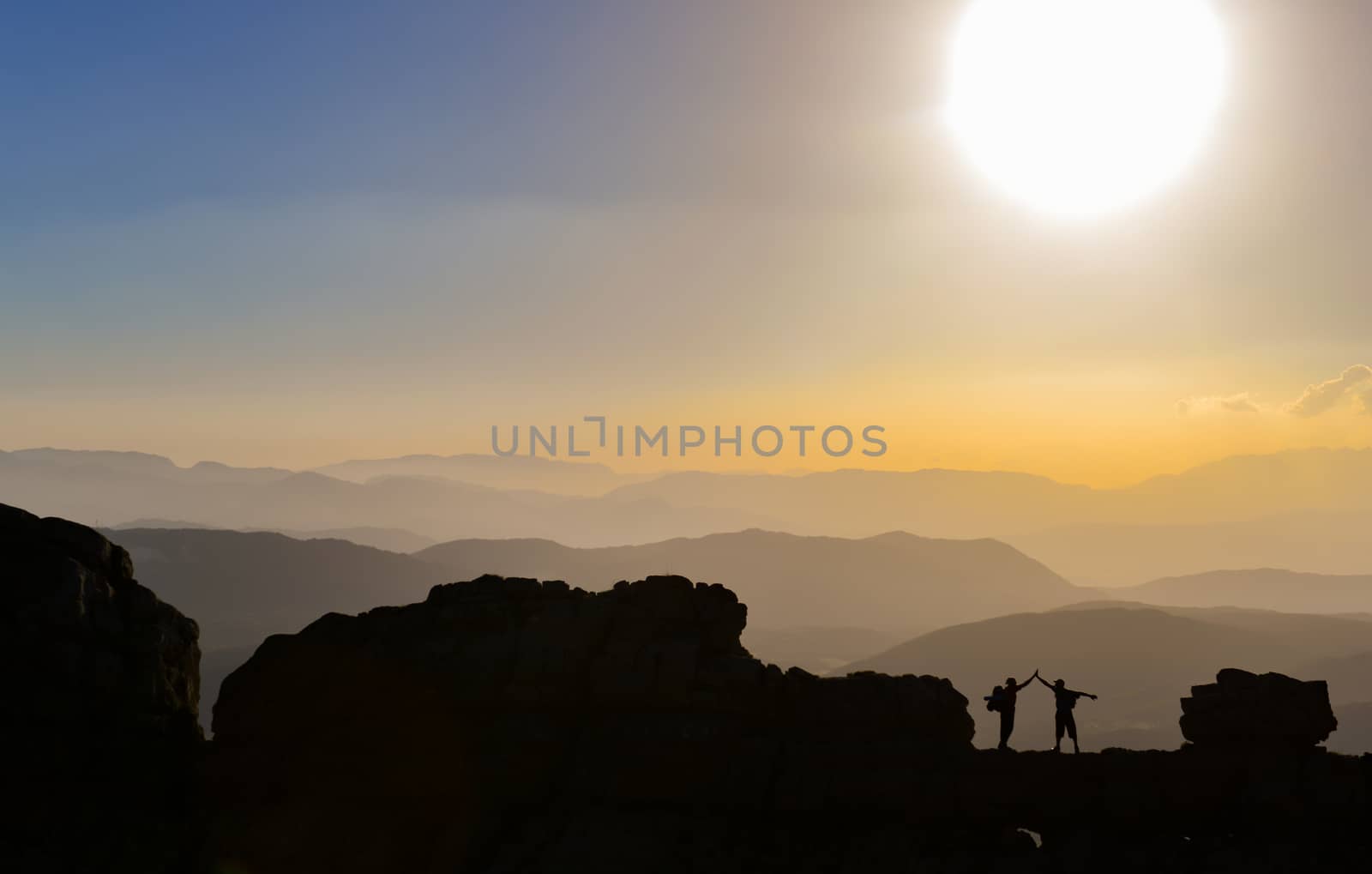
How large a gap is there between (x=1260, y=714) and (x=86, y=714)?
36440 mm

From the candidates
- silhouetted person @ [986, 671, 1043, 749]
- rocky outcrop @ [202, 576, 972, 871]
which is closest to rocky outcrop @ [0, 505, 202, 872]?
rocky outcrop @ [202, 576, 972, 871]

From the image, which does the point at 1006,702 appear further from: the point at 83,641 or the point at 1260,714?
the point at 83,641

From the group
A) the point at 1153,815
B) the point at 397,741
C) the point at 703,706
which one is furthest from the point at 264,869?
the point at 1153,815

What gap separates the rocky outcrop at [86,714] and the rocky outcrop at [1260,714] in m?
31.9

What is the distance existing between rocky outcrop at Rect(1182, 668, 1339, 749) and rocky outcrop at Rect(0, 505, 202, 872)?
31.9 metres

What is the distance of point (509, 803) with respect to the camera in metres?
33.2

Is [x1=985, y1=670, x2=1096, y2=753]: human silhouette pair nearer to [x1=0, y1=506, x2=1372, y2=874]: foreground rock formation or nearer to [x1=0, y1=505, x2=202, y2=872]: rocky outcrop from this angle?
[x1=0, y1=506, x2=1372, y2=874]: foreground rock formation

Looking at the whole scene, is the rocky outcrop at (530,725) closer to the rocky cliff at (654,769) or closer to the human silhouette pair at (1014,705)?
the rocky cliff at (654,769)

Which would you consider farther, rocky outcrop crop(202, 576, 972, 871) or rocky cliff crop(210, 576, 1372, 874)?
rocky outcrop crop(202, 576, 972, 871)

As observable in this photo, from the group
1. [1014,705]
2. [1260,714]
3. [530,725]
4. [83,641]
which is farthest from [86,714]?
[1260,714]

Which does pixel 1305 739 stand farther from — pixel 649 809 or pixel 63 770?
pixel 63 770

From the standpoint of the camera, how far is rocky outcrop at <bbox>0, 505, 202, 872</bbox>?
97.0ft

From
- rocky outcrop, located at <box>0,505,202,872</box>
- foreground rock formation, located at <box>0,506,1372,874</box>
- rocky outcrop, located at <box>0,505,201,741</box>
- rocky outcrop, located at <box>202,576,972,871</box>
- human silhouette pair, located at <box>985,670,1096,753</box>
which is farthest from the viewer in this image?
human silhouette pair, located at <box>985,670,1096,753</box>

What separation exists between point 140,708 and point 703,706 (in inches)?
703
